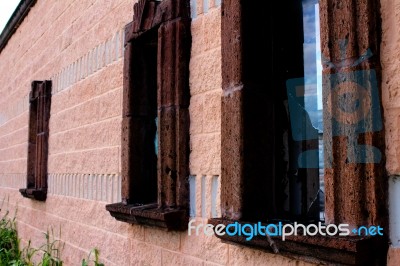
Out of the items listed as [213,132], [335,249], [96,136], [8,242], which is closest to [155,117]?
[96,136]

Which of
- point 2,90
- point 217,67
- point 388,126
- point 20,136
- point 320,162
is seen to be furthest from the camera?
point 2,90

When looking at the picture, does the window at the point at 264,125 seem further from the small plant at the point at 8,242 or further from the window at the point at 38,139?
the small plant at the point at 8,242

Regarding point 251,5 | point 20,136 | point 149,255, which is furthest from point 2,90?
point 251,5

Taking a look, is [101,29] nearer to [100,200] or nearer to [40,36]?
[100,200]

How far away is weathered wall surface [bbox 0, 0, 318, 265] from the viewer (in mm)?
2738

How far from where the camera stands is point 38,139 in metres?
6.16

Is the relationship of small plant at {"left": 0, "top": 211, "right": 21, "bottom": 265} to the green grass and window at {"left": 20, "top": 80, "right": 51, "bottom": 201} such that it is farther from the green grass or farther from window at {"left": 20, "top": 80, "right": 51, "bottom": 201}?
window at {"left": 20, "top": 80, "right": 51, "bottom": 201}

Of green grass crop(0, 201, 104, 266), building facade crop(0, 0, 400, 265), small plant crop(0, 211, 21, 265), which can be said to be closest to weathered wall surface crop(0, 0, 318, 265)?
building facade crop(0, 0, 400, 265)

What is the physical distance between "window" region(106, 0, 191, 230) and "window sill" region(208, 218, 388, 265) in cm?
97

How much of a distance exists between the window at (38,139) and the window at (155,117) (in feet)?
8.32

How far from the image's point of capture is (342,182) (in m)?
1.81

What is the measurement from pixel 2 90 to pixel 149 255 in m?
7.08

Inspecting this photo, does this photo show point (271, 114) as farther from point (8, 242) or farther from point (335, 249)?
point (8, 242)

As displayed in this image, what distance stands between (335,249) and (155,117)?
210 centimetres
